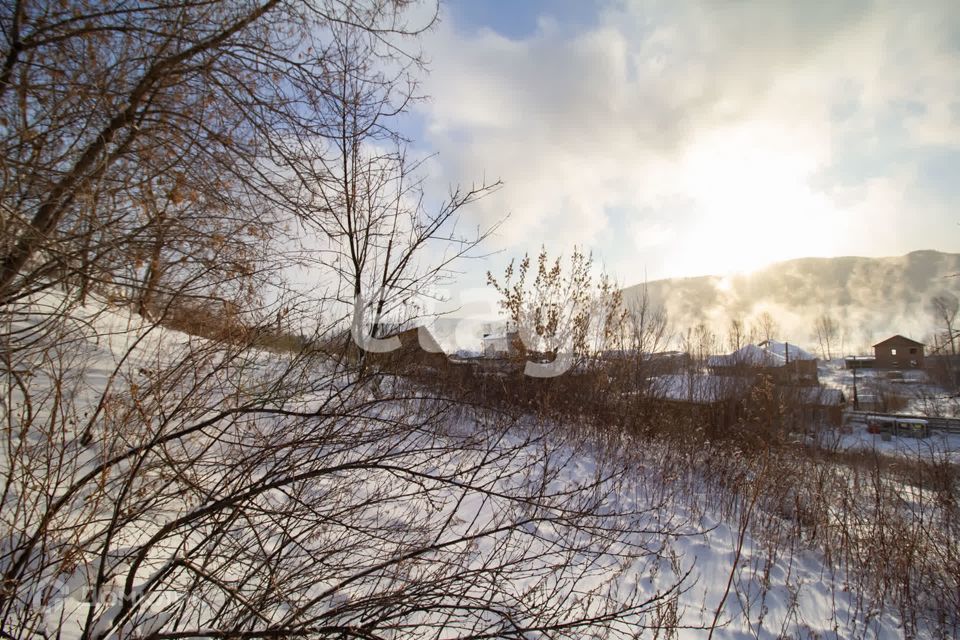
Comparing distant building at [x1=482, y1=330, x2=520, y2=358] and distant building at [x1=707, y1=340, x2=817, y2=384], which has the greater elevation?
distant building at [x1=482, y1=330, x2=520, y2=358]

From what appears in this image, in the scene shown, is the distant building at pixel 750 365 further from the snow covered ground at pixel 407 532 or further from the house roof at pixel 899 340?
the house roof at pixel 899 340

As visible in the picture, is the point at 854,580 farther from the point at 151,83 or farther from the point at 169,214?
the point at 151,83

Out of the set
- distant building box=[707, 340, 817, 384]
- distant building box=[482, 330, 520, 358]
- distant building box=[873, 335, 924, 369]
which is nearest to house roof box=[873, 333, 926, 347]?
distant building box=[873, 335, 924, 369]

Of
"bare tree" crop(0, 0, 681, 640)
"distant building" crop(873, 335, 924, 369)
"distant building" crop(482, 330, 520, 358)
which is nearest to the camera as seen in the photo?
"bare tree" crop(0, 0, 681, 640)

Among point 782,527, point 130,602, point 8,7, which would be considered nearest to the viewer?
point 130,602

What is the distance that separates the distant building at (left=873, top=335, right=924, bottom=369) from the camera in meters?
39.0

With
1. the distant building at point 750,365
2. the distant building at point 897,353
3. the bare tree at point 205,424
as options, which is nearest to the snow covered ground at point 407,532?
the bare tree at point 205,424

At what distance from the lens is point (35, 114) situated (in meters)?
2.40

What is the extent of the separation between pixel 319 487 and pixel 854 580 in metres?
4.18

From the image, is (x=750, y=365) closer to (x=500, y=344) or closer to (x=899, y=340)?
(x=500, y=344)

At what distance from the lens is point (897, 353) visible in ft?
135

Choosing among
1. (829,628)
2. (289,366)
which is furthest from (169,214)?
(829,628)

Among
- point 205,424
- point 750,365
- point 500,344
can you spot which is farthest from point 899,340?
point 205,424

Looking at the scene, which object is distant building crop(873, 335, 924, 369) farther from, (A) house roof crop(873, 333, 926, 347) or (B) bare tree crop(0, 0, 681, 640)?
(B) bare tree crop(0, 0, 681, 640)
